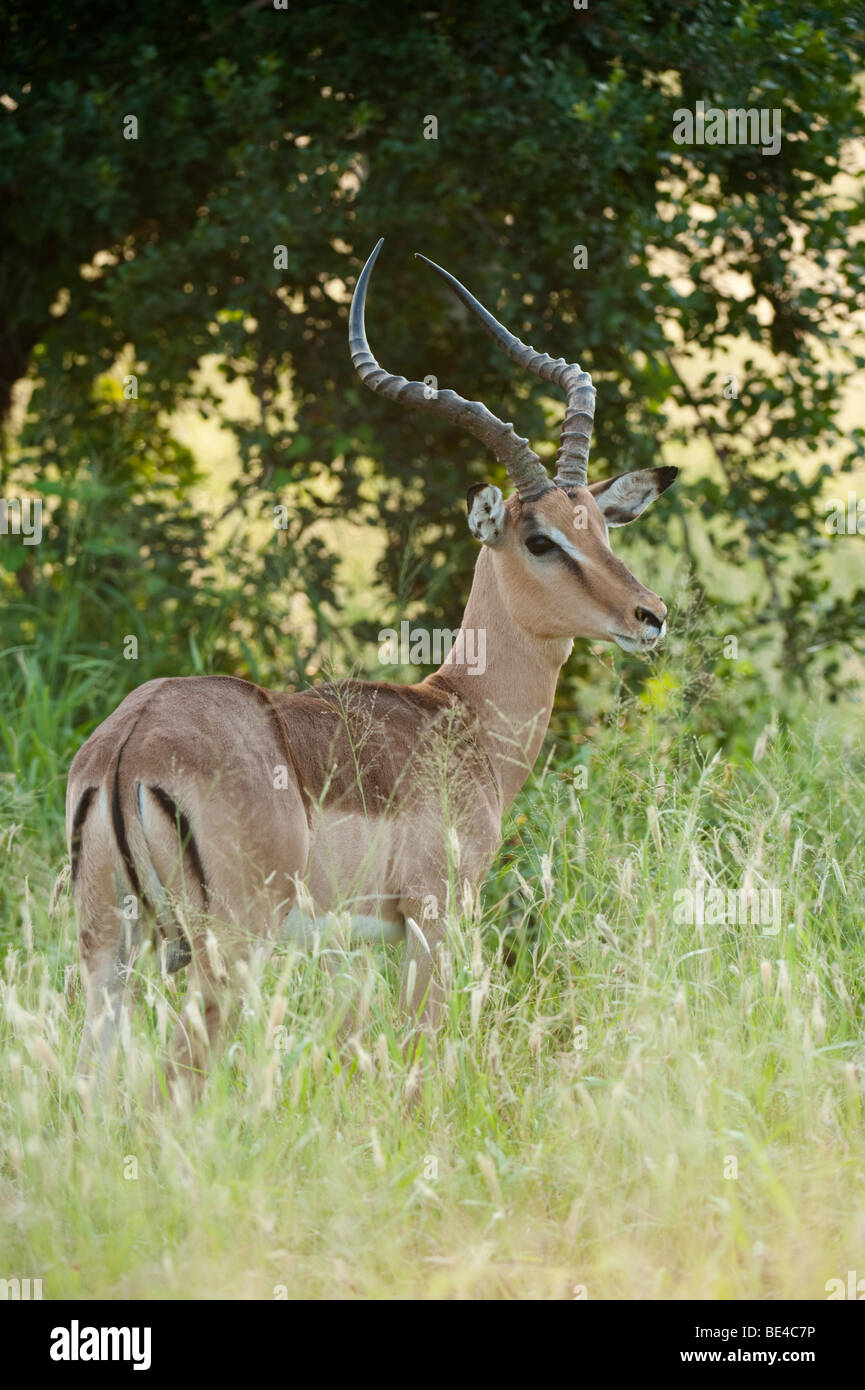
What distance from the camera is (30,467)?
7.61 m

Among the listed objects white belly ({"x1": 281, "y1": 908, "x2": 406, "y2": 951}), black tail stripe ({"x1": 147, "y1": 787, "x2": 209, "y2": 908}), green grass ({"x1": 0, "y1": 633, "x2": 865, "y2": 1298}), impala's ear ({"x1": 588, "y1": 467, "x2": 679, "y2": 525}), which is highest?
impala's ear ({"x1": 588, "y1": 467, "x2": 679, "y2": 525})

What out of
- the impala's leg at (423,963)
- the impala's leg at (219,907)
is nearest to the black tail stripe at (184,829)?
the impala's leg at (219,907)

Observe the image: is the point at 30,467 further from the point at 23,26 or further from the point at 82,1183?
the point at 82,1183

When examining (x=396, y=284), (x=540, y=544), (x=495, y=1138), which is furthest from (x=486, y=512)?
(x=396, y=284)

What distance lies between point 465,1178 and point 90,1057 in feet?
3.46

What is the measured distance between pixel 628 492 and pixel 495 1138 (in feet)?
7.93

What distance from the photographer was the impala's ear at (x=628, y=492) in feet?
16.2

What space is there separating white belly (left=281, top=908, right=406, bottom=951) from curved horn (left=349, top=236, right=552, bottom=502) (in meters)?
1.44

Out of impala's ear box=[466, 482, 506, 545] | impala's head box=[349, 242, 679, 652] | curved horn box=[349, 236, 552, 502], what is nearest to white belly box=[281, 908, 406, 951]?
impala's head box=[349, 242, 679, 652]

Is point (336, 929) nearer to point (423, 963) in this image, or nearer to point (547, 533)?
point (423, 963)

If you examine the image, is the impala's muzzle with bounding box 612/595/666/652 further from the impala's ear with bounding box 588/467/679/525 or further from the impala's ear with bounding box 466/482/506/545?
the impala's ear with bounding box 588/467/679/525

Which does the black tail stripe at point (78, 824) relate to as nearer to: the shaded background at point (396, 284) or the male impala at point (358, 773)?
the male impala at point (358, 773)

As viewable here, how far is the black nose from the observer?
4.23 meters

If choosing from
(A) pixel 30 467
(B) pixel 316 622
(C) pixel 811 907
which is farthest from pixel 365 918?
(A) pixel 30 467
